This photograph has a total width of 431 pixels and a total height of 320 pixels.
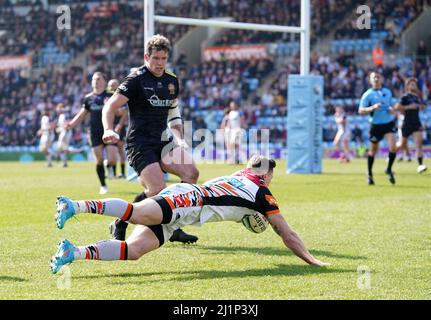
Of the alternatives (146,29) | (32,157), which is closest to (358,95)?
(32,157)

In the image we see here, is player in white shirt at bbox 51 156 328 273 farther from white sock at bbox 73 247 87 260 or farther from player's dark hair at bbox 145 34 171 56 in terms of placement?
player's dark hair at bbox 145 34 171 56

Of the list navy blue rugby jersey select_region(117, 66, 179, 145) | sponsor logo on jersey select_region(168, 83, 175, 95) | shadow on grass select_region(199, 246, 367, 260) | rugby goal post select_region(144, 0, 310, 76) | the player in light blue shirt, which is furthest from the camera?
rugby goal post select_region(144, 0, 310, 76)

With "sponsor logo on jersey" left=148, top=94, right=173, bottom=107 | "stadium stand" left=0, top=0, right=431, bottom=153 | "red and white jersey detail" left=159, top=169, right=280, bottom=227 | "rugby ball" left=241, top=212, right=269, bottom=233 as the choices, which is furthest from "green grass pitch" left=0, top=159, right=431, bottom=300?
"stadium stand" left=0, top=0, right=431, bottom=153

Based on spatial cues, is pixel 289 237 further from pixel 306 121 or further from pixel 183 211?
pixel 306 121

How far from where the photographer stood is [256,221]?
775 centimetres

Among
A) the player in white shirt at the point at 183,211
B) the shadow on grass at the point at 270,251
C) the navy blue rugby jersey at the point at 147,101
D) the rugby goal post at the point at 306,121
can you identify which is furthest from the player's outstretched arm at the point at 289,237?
the rugby goal post at the point at 306,121

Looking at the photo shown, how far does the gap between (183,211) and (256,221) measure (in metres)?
0.76

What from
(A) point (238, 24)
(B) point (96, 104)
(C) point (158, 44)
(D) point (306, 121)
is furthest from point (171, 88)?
(D) point (306, 121)

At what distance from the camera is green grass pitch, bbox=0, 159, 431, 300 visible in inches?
254

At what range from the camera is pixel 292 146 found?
23.0 m

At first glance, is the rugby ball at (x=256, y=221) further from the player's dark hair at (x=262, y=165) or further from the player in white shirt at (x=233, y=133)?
the player in white shirt at (x=233, y=133)

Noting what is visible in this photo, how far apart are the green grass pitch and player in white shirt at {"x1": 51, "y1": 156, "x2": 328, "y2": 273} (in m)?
0.22

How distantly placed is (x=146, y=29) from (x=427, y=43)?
74.4 feet

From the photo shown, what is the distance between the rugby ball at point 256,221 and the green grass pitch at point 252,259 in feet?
1.22
